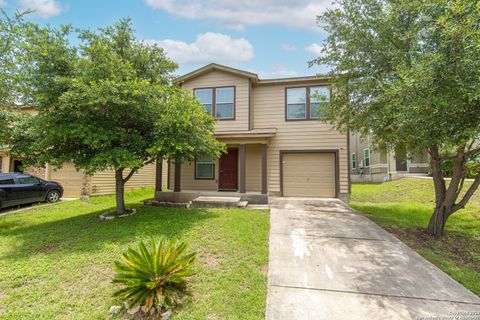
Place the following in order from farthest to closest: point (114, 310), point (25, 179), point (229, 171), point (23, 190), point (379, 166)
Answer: point (379, 166)
point (229, 171)
point (25, 179)
point (23, 190)
point (114, 310)

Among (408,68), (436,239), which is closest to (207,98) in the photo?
(408,68)

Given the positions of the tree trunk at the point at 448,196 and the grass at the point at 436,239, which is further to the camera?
the tree trunk at the point at 448,196

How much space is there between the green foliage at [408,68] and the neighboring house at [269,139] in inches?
76.4

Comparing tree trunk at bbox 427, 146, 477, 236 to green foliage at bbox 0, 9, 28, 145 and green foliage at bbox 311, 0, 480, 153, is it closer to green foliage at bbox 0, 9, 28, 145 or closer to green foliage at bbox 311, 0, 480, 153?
green foliage at bbox 311, 0, 480, 153

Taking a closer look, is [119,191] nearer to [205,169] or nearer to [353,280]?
[205,169]

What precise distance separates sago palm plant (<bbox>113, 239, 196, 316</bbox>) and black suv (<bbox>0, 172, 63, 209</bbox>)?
383 inches

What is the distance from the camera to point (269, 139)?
10484mm

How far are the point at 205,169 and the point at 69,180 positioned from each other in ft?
26.0

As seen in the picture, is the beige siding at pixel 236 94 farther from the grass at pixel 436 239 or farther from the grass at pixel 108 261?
the grass at pixel 436 239

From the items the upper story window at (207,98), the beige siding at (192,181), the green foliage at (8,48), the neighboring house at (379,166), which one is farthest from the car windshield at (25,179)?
the neighboring house at (379,166)

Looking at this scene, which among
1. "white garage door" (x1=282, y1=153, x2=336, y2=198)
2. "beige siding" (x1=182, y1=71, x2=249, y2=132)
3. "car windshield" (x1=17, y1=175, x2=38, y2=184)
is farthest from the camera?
"beige siding" (x1=182, y1=71, x2=249, y2=132)

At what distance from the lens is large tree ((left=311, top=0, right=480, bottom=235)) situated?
4.00 meters

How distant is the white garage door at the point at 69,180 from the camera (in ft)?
41.3

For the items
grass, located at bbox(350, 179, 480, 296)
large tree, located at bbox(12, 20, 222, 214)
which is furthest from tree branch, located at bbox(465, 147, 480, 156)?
large tree, located at bbox(12, 20, 222, 214)
